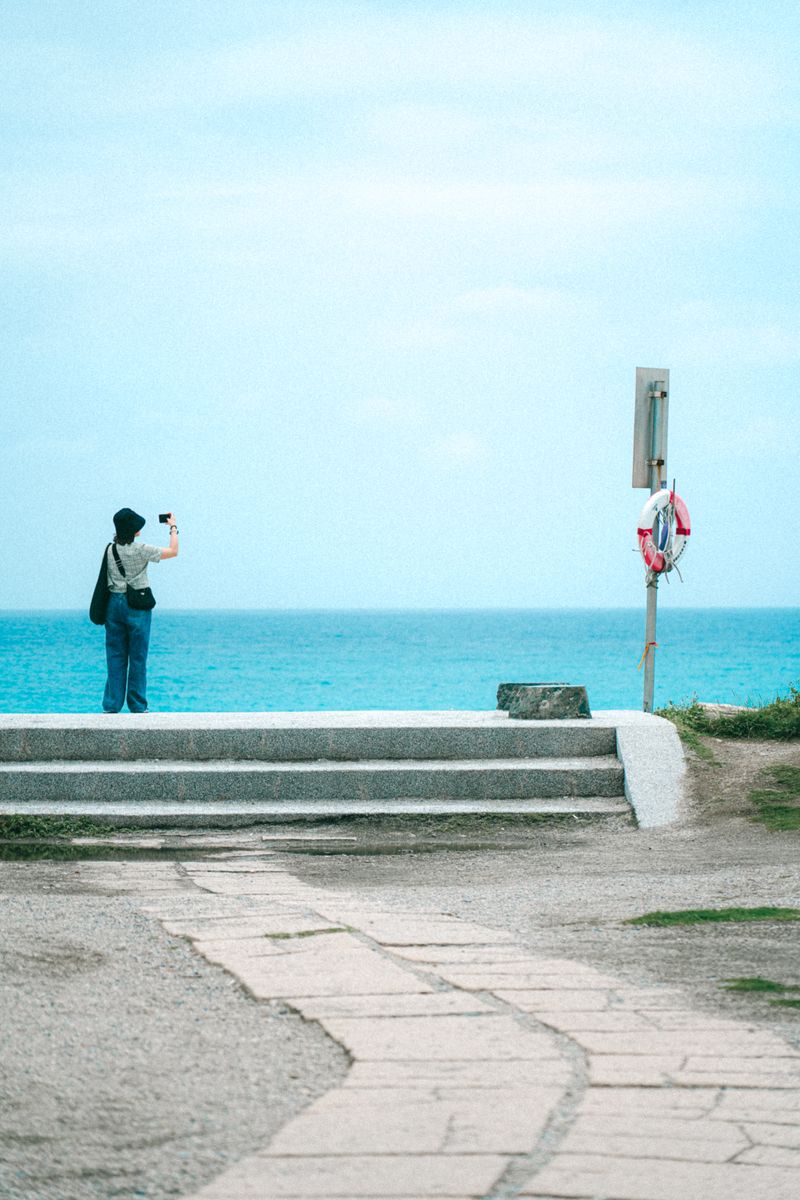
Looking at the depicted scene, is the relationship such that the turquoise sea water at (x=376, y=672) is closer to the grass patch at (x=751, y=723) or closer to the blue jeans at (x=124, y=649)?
the grass patch at (x=751, y=723)

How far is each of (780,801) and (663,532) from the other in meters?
3.14

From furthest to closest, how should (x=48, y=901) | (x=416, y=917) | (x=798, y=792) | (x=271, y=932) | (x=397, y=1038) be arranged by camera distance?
(x=798, y=792) < (x=48, y=901) < (x=416, y=917) < (x=271, y=932) < (x=397, y=1038)

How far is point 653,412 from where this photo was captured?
37.0 feet

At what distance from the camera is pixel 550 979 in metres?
4.36

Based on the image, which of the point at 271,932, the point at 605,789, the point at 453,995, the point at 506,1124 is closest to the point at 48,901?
the point at 271,932

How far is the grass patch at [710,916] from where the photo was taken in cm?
540

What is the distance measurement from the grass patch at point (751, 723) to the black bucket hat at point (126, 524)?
15.7ft

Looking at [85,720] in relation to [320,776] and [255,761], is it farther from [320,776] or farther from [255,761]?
[320,776]

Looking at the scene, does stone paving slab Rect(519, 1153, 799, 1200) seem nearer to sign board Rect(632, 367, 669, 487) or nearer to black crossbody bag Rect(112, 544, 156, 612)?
black crossbody bag Rect(112, 544, 156, 612)

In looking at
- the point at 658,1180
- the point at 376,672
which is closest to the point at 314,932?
the point at 658,1180

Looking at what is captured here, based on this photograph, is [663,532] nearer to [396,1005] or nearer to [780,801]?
[780,801]

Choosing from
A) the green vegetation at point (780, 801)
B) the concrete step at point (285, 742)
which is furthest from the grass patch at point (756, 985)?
the concrete step at point (285, 742)

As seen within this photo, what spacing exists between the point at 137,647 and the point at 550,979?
719 centimetres

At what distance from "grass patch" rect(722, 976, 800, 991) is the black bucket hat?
299 inches
